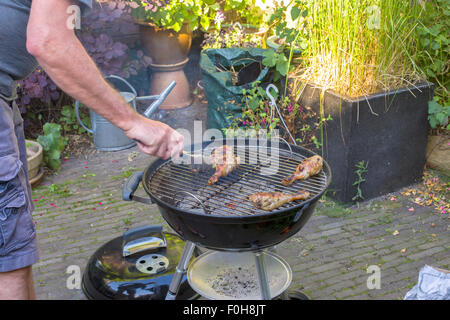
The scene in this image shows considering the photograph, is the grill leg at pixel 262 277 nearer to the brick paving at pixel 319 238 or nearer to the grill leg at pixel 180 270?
the grill leg at pixel 180 270

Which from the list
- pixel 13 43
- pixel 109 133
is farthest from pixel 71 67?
pixel 109 133

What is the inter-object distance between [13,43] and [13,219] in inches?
28.0

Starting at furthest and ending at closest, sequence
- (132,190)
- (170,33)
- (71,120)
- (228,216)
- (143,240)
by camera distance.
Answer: (170,33) < (71,120) < (143,240) < (132,190) < (228,216)

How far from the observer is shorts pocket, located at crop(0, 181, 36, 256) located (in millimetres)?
1976

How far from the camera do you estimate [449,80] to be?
447 cm

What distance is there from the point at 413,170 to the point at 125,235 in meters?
2.68

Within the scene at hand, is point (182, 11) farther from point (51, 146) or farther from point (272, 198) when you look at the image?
point (272, 198)

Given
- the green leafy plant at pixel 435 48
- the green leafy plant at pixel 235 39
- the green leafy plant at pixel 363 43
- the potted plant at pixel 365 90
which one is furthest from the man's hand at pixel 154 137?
the green leafy plant at pixel 235 39

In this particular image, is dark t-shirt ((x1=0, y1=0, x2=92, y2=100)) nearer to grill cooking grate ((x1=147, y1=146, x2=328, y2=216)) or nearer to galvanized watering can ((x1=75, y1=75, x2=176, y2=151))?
grill cooking grate ((x1=147, y1=146, x2=328, y2=216))

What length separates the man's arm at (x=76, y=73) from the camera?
170 cm

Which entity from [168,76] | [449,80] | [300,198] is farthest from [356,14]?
[168,76]

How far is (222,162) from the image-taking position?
2.51 meters

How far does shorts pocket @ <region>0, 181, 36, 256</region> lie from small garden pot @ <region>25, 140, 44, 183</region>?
250cm
